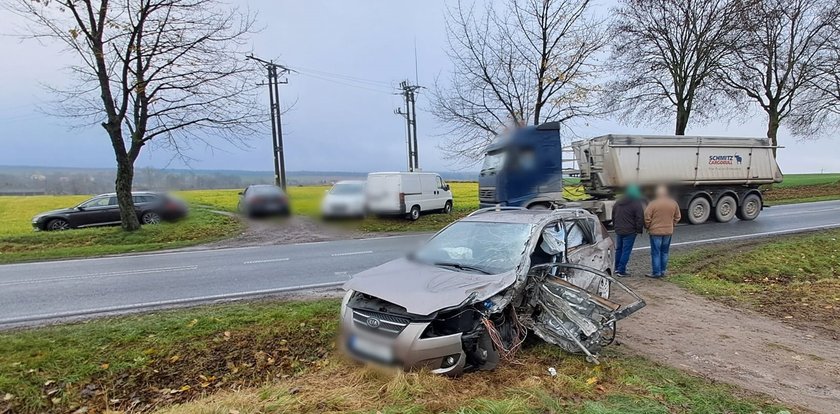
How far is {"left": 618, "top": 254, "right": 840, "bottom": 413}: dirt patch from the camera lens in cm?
382

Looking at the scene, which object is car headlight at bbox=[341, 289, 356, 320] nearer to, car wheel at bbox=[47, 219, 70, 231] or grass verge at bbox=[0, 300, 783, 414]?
grass verge at bbox=[0, 300, 783, 414]

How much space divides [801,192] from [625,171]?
22827mm

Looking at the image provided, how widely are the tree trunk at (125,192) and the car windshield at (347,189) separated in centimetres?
827

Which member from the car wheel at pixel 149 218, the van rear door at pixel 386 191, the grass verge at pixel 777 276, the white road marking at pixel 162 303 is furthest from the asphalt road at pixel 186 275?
the car wheel at pixel 149 218

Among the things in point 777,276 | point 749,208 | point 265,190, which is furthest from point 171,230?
point 749,208

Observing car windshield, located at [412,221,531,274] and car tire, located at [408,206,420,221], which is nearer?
car windshield, located at [412,221,531,274]

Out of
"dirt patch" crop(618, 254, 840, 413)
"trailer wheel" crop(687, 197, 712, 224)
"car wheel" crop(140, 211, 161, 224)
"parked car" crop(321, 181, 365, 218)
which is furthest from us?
"car wheel" crop(140, 211, 161, 224)

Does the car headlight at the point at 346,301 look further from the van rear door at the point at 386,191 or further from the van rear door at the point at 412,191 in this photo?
the van rear door at the point at 412,191

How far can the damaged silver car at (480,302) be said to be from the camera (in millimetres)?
3598

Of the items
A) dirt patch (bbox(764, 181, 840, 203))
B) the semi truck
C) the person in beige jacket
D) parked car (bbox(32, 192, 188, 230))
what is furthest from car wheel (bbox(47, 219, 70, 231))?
dirt patch (bbox(764, 181, 840, 203))

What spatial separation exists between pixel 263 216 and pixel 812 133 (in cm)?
3589

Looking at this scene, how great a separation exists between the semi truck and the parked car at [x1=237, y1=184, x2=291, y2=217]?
230 inches

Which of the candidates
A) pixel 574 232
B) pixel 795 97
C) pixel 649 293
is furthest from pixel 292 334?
pixel 795 97

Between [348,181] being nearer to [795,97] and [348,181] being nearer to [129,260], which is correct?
[129,260]
